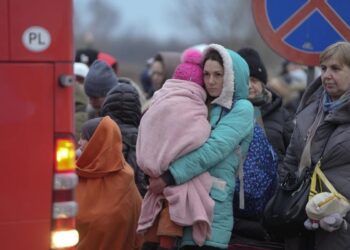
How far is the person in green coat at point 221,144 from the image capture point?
5.61m

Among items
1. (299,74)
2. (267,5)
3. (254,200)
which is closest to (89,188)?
(254,200)

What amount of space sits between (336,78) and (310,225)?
976 mm

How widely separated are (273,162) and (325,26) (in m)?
1.21

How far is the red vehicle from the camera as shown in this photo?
4.61 metres

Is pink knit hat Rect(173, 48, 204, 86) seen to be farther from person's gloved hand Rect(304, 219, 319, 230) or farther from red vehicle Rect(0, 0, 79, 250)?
red vehicle Rect(0, 0, 79, 250)

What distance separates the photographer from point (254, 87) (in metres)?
7.12

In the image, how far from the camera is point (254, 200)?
6031 mm

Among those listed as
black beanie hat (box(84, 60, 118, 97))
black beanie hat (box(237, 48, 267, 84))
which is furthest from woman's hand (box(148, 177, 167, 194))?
black beanie hat (box(84, 60, 118, 97))

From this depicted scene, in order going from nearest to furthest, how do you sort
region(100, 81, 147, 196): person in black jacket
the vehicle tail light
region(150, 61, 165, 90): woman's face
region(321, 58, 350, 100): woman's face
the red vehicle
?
1. the red vehicle
2. the vehicle tail light
3. region(321, 58, 350, 100): woman's face
4. region(100, 81, 147, 196): person in black jacket
5. region(150, 61, 165, 90): woman's face

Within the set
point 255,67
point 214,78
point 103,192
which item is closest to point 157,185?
point 103,192

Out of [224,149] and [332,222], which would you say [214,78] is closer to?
[224,149]

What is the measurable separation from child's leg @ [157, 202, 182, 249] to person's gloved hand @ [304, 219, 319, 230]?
2.63 feet

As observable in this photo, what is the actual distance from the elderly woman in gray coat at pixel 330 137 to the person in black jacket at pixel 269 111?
790 millimetres

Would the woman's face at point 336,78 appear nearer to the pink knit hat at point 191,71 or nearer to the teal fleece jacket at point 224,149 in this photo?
the teal fleece jacket at point 224,149
